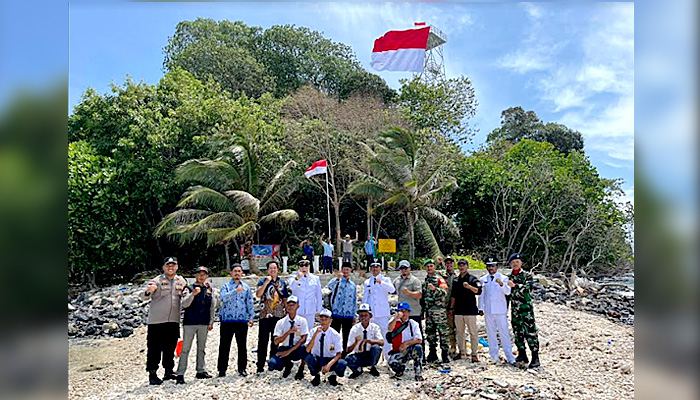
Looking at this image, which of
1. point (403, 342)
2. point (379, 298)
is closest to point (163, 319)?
point (379, 298)

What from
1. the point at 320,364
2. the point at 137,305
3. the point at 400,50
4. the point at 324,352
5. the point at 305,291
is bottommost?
the point at 137,305

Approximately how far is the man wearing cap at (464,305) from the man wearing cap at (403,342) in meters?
1.00

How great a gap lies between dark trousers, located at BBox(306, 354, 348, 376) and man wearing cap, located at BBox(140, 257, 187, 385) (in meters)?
1.90

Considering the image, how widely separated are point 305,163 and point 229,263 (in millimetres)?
4738

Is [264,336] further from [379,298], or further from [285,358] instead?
[379,298]

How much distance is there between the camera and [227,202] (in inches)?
665

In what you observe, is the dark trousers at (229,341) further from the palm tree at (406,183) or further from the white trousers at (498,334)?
the palm tree at (406,183)

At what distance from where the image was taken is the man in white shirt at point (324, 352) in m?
7.08

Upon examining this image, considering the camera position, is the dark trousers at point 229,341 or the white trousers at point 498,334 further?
the white trousers at point 498,334

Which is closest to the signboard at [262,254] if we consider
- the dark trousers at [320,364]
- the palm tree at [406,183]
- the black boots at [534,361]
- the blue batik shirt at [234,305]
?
the palm tree at [406,183]

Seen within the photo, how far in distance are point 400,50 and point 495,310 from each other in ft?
27.2

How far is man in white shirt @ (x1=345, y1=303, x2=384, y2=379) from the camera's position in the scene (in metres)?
7.35

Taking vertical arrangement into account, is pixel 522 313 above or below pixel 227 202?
below
